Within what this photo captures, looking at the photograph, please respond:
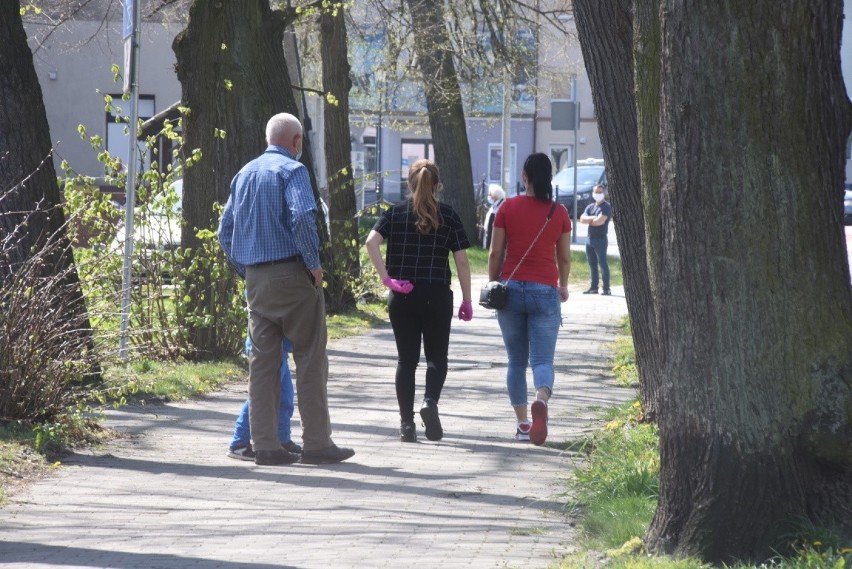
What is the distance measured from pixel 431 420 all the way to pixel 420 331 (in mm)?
538

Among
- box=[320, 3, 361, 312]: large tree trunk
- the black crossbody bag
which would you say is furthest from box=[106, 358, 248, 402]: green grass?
box=[320, 3, 361, 312]: large tree trunk

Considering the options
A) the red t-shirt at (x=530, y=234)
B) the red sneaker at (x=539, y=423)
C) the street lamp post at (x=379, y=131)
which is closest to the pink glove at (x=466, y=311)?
the red t-shirt at (x=530, y=234)

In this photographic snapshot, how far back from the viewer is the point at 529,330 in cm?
859

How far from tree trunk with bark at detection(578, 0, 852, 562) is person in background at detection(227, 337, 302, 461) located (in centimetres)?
320

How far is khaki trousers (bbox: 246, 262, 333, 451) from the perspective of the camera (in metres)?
7.32

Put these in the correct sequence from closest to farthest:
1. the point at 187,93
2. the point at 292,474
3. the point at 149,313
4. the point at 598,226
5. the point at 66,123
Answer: the point at 292,474 < the point at 149,313 < the point at 187,93 < the point at 598,226 < the point at 66,123

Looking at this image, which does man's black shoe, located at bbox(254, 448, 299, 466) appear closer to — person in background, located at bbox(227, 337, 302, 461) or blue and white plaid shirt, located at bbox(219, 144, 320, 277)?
person in background, located at bbox(227, 337, 302, 461)

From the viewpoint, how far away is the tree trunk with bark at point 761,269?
15.9 feet

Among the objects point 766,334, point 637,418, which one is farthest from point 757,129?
point 637,418

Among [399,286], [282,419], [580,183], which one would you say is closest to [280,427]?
[282,419]

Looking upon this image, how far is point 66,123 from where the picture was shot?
36.2m

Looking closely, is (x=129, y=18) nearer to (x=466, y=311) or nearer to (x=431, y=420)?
(x=466, y=311)

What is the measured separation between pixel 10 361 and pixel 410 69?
15.3 m

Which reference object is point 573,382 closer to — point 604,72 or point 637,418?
point 637,418
